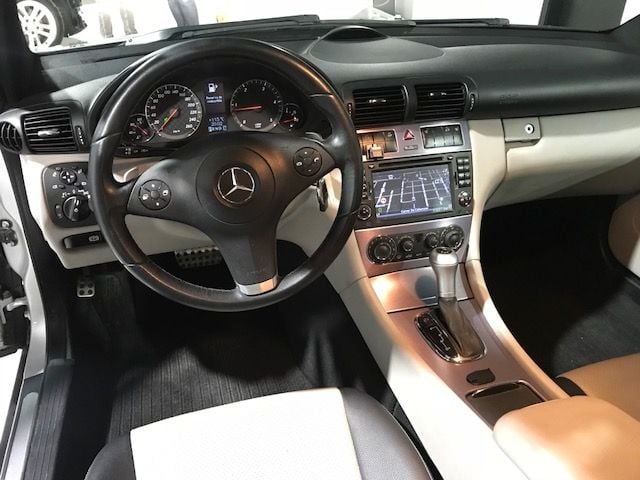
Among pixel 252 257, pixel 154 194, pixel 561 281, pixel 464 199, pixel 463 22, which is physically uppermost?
pixel 463 22

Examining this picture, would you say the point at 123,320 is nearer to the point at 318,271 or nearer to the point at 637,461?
the point at 318,271

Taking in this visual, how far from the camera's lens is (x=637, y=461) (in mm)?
744

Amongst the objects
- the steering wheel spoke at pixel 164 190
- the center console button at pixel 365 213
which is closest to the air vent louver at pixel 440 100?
the center console button at pixel 365 213

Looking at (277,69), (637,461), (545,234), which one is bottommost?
(545,234)

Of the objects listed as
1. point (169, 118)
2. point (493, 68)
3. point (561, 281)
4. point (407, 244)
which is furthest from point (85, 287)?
point (561, 281)

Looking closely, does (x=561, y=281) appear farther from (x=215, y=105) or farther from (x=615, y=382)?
(x=215, y=105)

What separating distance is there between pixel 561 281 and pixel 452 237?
0.86 meters

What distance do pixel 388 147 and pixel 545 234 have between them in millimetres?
1061

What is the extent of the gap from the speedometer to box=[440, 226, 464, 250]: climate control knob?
67cm

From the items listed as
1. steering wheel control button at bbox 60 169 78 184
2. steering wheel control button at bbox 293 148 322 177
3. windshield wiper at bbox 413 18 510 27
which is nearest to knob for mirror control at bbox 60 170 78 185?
steering wheel control button at bbox 60 169 78 184

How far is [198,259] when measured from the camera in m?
1.81

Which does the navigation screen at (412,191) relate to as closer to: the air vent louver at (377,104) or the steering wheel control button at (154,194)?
the air vent louver at (377,104)

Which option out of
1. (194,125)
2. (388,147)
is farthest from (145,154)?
(388,147)

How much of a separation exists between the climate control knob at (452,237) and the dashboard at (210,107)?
495 mm
